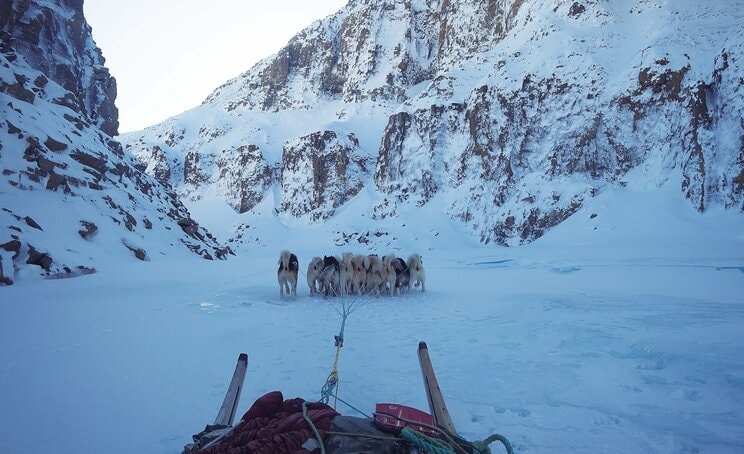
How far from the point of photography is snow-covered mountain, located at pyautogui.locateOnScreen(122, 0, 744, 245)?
2503cm

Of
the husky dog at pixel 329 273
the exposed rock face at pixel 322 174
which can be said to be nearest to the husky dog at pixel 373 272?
the husky dog at pixel 329 273

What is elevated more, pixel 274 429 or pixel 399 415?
pixel 274 429

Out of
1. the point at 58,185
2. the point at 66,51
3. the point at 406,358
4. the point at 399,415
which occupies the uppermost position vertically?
Result: the point at 66,51

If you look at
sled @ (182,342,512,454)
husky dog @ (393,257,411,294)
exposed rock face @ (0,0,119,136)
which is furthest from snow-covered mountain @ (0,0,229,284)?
sled @ (182,342,512,454)

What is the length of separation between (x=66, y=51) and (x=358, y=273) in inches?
1386

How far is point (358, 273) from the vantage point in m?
10.5

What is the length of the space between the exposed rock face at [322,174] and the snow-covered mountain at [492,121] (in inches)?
8.0

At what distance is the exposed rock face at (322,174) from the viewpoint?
54625 mm

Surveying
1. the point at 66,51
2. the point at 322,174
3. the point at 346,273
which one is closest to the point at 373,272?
the point at 346,273

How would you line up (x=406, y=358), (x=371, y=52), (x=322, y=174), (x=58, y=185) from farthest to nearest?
(x=371, y=52) → (x=322, y=174) → (x=58, y=185) → (x=406, y=358)

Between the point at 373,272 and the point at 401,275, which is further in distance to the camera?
the point at 401,275

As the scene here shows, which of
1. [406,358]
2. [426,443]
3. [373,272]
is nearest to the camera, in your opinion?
[426,443]

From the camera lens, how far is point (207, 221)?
6100 centimetres

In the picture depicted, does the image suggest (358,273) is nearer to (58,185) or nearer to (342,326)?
(342,326)
